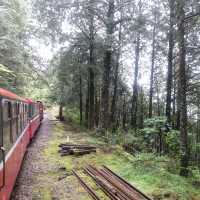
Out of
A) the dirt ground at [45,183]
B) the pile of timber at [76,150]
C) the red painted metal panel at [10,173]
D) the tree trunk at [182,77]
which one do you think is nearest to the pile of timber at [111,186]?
the dirt ground at [45,183]

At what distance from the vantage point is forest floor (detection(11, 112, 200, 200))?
8.30 m

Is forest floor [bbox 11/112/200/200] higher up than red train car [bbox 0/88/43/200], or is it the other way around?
red train car [bbox 0/88/43/200]

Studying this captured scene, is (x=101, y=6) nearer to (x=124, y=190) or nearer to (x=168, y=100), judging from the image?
(x=168, y=100)

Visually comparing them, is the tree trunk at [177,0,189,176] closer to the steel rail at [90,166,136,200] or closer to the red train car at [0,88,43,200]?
the steel rail at [90,166,136,200]

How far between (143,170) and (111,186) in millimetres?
2099

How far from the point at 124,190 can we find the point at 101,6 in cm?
1296

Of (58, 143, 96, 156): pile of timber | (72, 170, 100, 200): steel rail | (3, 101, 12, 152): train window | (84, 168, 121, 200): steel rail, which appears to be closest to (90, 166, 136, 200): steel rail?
(84, 168, 121, 200): steel rail

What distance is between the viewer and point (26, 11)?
24.1 m

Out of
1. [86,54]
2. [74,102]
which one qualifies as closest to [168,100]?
[86,54]

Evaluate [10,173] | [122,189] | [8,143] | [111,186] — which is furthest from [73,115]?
[8,143]

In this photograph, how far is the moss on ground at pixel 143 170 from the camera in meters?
8.33

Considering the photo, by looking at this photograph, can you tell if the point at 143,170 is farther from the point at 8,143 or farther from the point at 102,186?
the point at 8,143

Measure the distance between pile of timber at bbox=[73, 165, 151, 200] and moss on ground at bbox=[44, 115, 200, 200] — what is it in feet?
0.68

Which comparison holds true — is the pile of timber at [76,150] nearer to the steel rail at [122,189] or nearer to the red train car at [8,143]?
the steel rail at [122,189]
